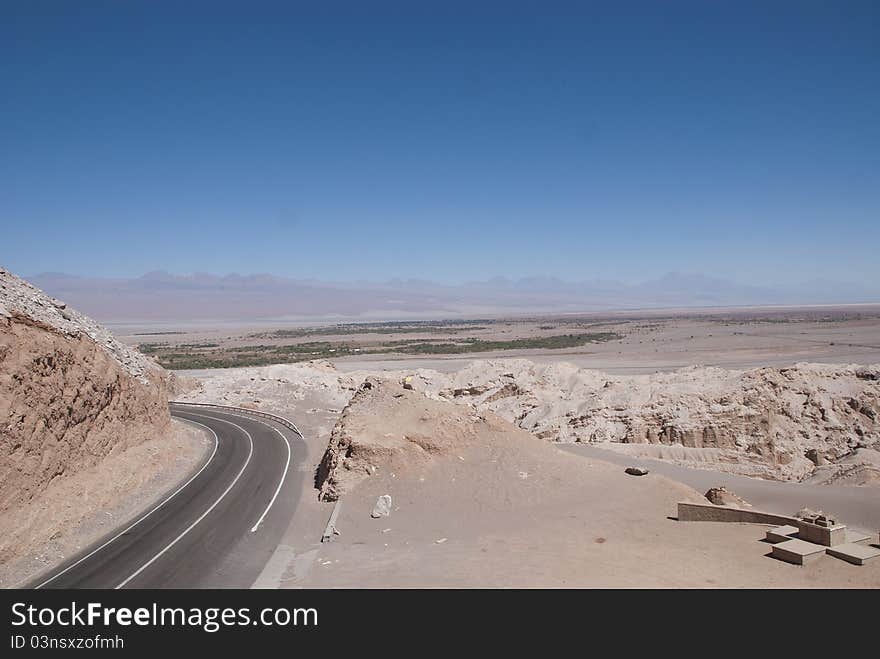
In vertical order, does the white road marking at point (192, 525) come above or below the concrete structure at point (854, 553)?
below

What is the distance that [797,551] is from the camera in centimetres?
1299

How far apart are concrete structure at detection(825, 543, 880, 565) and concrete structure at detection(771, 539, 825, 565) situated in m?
0.27

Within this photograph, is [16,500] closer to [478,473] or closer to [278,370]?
[478,473]

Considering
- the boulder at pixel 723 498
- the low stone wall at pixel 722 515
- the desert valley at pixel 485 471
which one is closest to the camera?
the desert valley at pixel 485 471

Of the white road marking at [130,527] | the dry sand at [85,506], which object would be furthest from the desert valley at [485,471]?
the white road marking at [130,527]

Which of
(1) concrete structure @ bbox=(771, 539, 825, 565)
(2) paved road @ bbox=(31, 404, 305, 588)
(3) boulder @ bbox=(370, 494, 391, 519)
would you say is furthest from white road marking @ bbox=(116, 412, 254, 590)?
(1) concrete structure @ bbox=(771, 539, 825, 565)

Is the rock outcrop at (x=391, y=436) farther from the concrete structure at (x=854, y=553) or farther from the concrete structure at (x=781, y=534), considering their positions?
the concrete structure at (x=854, y=553)

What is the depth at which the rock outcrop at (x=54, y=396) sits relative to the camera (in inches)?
660

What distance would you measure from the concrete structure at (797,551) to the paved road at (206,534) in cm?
1234

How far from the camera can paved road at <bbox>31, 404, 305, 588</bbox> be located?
1411 cm

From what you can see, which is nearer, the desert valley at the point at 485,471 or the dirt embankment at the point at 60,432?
the desert valley at the point at 485,471

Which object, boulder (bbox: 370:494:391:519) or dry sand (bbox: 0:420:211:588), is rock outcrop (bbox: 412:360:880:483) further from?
dry sand (bbox: 0:420:211:588)

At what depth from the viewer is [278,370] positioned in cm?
5256

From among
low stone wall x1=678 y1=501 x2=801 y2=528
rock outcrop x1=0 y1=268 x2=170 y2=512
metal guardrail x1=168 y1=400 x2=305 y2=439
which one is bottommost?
metal guardrail x1=168 y1=400 x2=305 y2=439
